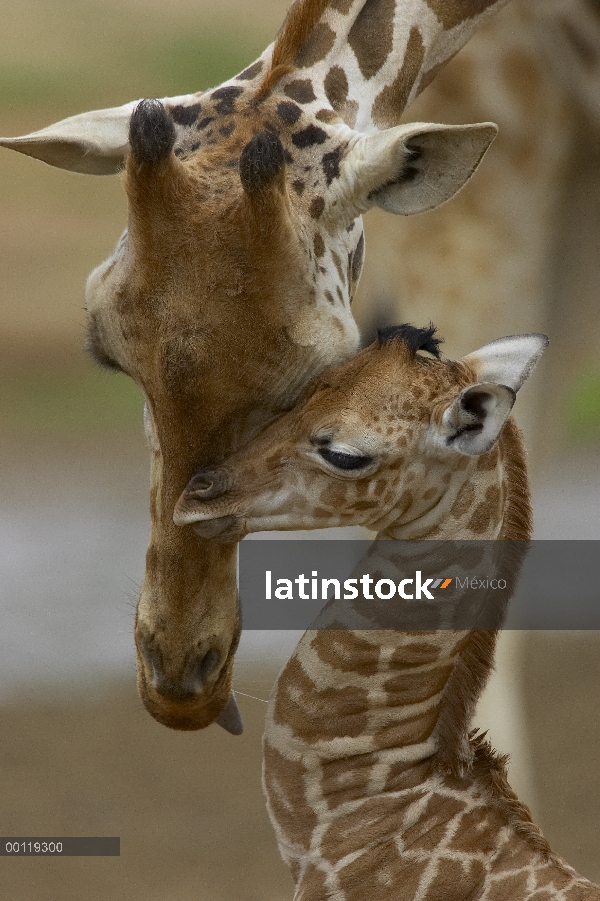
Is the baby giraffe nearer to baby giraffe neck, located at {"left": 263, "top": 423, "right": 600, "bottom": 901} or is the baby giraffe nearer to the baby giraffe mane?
baby giraffe neck, located at {"left": 263, "top": 423, "right": 600, "bottom": 901}

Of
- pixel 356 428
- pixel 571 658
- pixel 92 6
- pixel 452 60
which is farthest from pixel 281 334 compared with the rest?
pixel 92 6

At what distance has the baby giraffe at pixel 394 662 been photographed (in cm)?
260

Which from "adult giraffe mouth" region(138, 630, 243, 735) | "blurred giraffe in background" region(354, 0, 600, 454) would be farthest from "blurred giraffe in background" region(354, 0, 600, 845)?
"adult giraffe mouth" region(138, 630, 243, 735)

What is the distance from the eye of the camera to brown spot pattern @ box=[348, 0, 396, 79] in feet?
10.1

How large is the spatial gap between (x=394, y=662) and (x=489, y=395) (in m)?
0.63

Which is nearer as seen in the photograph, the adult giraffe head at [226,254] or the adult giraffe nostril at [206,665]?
the adult giraffe head at [226,254]

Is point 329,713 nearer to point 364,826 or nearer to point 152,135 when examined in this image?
point 364,826

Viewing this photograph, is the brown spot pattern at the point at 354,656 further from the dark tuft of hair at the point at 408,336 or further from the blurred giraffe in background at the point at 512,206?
the blurred giraffe in background at the point at 512,206

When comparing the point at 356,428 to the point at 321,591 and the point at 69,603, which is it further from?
the point at 69,603

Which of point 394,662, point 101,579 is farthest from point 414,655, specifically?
point 101,579

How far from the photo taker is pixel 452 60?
3814mm

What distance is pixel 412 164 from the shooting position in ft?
8.96

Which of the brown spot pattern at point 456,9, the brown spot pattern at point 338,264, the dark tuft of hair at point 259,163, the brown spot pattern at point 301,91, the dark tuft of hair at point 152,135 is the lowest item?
the brown spot pattern at point 338,264

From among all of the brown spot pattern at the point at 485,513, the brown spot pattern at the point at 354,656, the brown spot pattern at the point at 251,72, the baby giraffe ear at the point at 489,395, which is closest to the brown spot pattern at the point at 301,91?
the brown spot pattern at the point at 251,72
